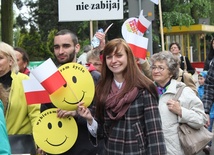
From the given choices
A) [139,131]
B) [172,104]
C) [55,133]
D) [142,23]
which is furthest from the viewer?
[142,23]

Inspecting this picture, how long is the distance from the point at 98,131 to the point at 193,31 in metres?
24.2

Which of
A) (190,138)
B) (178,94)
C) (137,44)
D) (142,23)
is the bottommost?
(190,138)

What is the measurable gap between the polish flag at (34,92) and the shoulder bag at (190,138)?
144cm

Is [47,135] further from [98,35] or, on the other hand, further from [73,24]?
[73,24]

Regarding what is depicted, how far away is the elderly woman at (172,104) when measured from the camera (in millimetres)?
4824

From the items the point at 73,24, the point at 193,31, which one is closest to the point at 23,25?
the point at 73,24

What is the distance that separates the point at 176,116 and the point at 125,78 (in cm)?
129

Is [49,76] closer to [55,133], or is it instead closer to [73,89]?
[73,89]

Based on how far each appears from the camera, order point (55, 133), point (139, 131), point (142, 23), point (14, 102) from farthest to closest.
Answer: point (142, 23) < point (14, 102) < point (55, 133) < point (139, 131)

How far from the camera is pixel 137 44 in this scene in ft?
16.6

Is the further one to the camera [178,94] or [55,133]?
[178,94]

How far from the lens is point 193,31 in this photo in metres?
27.4

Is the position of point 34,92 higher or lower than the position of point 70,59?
lower

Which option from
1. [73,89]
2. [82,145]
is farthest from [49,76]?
[82,145]
